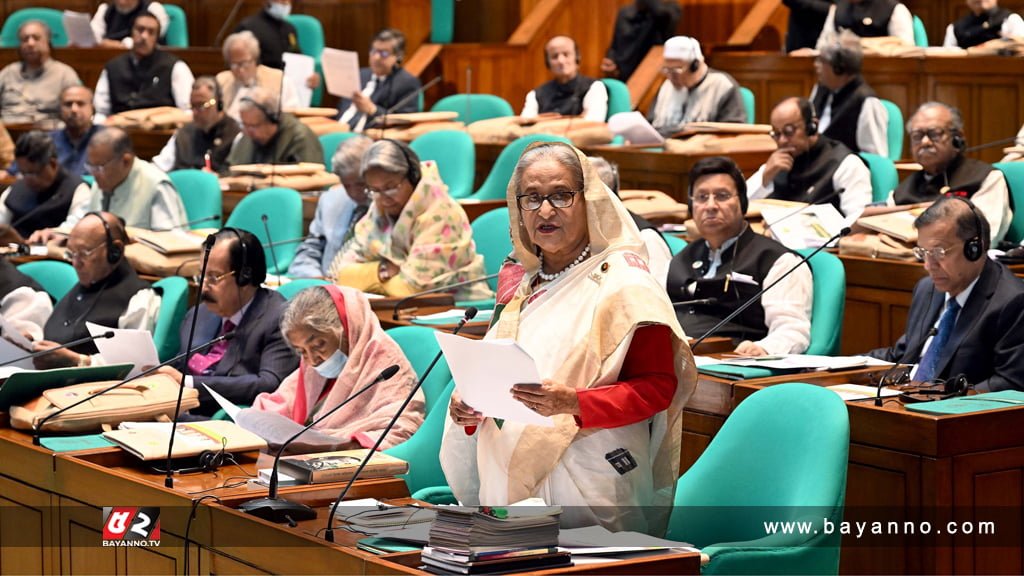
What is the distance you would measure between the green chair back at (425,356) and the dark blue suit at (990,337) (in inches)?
49.6

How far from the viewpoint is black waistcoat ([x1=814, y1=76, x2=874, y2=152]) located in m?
7.54

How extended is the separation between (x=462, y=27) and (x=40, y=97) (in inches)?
131

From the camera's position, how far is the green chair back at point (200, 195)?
7293 millimetres

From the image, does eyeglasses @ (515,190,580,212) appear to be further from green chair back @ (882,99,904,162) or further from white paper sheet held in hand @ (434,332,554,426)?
green chair back @ (882,99,904,162)

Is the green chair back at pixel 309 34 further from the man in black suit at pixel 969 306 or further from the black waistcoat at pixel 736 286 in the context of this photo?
the man in black suit at pixel 969 306

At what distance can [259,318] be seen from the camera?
458cm

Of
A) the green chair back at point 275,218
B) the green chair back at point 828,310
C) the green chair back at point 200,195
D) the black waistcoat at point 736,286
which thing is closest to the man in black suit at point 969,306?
the green chair back at point 828,310

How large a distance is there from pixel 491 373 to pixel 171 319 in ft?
8.71

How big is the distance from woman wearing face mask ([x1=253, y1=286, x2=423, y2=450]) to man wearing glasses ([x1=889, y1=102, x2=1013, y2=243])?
2620 millimetres

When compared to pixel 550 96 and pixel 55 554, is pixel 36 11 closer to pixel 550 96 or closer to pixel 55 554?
pixel 550 96

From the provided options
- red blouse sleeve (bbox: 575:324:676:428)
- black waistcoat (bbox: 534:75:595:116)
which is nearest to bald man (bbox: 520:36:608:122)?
black waistcoat (bbox: 534:75:595:116)

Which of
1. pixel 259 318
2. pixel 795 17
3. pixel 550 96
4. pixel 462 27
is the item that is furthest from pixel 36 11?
pixel 259 318

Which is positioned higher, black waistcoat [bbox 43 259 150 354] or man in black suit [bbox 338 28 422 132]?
man in black suit [bbox 338 28 422 132]

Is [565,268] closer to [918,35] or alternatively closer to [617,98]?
[617,98]
